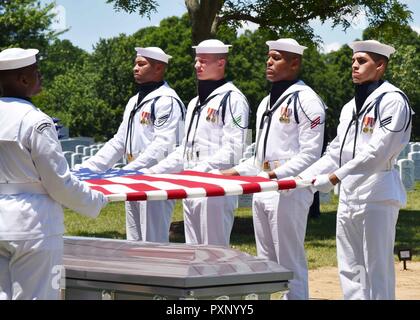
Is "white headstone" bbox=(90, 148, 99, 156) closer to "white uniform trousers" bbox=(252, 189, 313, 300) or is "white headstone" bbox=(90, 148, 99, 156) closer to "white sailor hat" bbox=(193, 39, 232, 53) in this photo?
"white sailor hat" bbox=(193, 39, 232, 53)

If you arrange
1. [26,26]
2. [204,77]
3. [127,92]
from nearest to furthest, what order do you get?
[204,77], [26,26], [127,92]

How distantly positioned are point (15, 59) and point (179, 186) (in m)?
1.56

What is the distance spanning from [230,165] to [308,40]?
893cm

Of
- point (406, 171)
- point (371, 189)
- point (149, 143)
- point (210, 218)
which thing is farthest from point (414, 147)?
point (371, 189)

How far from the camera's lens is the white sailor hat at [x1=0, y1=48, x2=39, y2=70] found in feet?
18.5

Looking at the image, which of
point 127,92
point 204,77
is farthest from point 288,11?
point 127,92

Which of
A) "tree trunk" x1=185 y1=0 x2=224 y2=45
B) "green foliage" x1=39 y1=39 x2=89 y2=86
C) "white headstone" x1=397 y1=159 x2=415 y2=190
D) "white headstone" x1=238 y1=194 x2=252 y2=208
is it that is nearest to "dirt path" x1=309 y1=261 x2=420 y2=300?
"tree trunk" x1=185 y1=0 x2=224 y2=45

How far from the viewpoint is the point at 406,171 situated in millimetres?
22375

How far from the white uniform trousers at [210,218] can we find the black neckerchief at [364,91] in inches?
62.9

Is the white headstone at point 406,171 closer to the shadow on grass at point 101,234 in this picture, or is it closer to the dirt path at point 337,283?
the shadow on grass at point 101,234

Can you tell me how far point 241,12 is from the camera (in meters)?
16.8

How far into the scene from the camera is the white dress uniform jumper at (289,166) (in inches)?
309

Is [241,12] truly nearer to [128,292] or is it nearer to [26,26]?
[128,292]

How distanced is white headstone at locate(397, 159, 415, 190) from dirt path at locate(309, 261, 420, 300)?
386 inches
